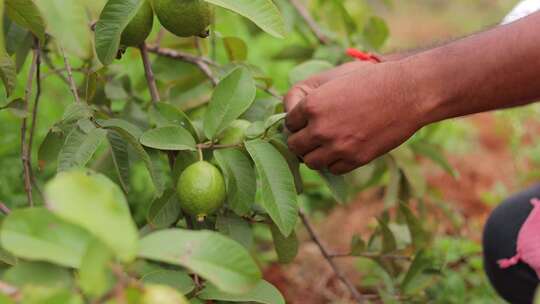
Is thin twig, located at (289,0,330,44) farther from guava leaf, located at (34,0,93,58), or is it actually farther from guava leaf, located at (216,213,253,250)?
guava leaf, located at (34,0,93,58)

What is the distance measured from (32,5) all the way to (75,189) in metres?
0.47

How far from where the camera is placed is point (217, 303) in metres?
1.25

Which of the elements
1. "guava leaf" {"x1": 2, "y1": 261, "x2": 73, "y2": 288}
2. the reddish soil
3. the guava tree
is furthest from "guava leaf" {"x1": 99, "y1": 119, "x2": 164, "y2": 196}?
the reddish soil

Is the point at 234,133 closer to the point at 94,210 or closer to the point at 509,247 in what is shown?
the point at 94,210

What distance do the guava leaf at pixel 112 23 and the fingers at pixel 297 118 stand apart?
11.8 inches

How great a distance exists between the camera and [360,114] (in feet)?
3.71

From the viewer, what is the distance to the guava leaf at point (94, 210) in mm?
664

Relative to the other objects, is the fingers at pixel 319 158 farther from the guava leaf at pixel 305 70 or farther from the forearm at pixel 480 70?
the guava leaf at pixel 305 70

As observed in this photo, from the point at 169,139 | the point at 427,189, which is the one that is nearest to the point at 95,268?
the point at 169,139

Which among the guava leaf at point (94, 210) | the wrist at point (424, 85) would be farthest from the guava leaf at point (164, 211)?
the guava leaf at point (94, 210)

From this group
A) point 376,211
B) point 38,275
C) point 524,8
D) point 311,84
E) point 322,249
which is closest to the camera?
point 38,275

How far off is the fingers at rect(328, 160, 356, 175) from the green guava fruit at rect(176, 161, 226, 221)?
20 centimetres

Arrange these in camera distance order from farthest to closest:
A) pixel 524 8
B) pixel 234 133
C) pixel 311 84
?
1. pixel 524 8
2. pixel 311 84
3. pixel 234 133

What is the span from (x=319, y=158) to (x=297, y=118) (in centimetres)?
8
